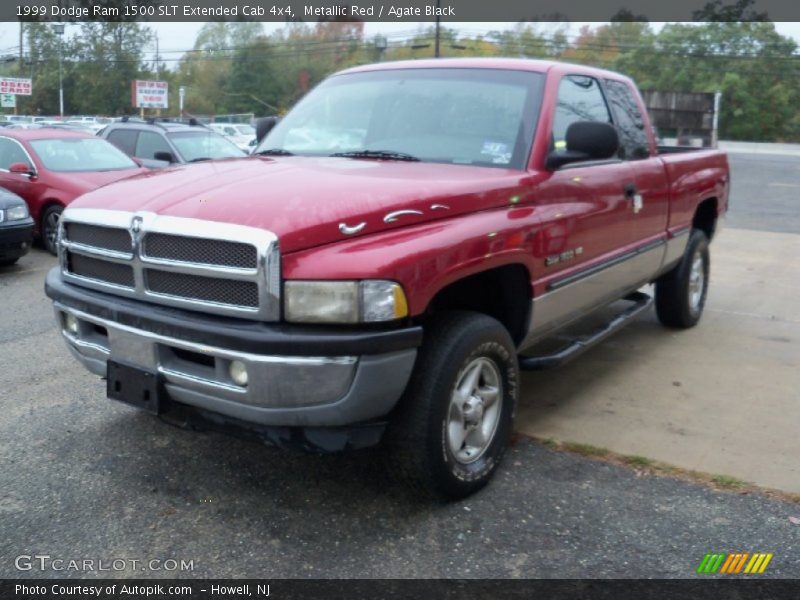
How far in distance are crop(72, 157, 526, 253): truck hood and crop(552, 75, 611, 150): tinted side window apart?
1.95 ft

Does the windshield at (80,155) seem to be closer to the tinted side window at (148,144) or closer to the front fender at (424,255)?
the tinted side window at (148,144)

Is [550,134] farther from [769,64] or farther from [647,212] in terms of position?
[769,64]

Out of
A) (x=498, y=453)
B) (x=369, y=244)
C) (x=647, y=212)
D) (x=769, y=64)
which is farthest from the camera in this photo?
(x=769, y=64)

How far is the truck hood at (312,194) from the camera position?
10.3ft

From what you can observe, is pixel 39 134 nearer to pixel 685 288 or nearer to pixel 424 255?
pixel 685 288

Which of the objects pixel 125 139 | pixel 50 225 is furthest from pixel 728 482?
pixel 125 139

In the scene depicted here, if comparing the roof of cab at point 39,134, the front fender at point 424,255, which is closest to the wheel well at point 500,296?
the front fender at point 424,255

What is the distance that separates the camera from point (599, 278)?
4762mm

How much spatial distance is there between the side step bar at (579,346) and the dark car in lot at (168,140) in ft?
29.0

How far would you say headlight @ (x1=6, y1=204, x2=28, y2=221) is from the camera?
901 cm

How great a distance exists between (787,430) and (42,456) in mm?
3978
